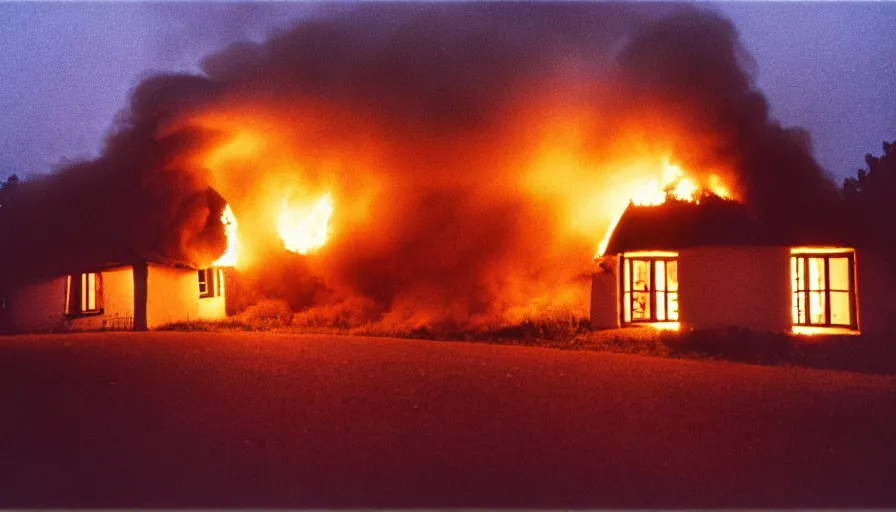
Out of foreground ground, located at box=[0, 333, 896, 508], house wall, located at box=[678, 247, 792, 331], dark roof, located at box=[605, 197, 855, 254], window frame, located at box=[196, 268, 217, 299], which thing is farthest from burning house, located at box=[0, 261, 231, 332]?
house wall, located at box=[678, 247, 792, 331]

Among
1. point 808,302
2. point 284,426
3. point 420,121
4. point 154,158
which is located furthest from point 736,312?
point 154,158

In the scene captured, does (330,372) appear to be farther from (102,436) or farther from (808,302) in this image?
(808,302)

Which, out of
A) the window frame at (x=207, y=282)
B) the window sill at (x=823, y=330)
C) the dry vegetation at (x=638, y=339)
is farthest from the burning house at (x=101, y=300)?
the window sill at (x=823, y=330)

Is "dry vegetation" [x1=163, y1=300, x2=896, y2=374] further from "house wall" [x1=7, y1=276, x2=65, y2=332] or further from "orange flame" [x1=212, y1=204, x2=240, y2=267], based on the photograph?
"orange flame" [x1=212, y1=204, x2=240, y2=267]

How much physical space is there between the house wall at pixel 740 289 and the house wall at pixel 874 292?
1.52 meters

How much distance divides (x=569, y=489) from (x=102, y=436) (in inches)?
175

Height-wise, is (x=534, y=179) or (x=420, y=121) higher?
(x=420, y=121)

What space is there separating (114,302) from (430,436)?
758 inches

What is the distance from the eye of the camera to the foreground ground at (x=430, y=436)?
7.31 m

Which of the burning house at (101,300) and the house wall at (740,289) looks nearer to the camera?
the house wall at (740,289)

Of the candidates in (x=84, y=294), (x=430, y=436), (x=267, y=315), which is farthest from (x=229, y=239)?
(x=430, y=436)

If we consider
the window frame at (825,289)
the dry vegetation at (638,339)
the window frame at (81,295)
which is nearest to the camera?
the dry vegetation at (638,339)

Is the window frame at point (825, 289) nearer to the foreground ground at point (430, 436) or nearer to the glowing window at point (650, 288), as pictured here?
the glowing window at point (650, 288)

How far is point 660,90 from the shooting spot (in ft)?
74.5
